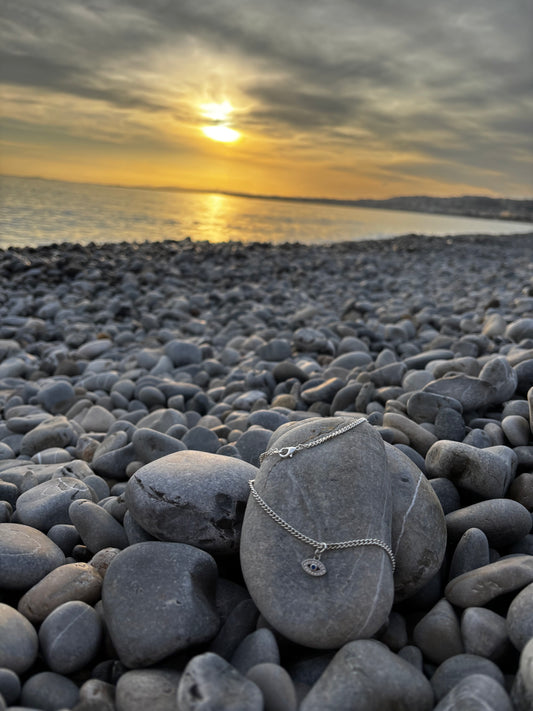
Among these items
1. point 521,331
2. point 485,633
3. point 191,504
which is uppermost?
point 521,331

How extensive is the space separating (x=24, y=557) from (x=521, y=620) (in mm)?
1772

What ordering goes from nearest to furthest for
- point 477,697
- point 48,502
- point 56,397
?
point 477,697 → point 48,502 → point 56,397

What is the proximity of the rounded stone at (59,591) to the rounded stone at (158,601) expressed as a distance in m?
0.16

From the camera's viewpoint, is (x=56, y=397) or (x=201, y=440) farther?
(x=56, y=397)

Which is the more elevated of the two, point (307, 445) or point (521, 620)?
point (307, 445)

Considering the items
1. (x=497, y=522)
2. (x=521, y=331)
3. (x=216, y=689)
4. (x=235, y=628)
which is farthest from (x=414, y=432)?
(x=521, y=331)

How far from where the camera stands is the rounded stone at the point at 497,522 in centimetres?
204

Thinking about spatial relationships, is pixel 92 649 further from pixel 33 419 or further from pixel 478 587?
pixel 33 419

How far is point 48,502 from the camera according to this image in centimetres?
249

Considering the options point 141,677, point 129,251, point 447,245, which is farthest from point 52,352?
point 447,245

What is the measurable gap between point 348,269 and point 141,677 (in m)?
12.8

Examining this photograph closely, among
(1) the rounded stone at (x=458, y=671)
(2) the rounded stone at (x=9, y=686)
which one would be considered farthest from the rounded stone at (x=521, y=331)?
(2) the rounded stone at (x=9, y=686)

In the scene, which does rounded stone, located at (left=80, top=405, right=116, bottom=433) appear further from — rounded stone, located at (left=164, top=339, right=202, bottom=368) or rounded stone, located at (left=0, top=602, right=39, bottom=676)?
rounded stone, located at (left=0, top=602, right=39, bottom=676)

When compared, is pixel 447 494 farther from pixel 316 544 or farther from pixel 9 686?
pixel 9 686
